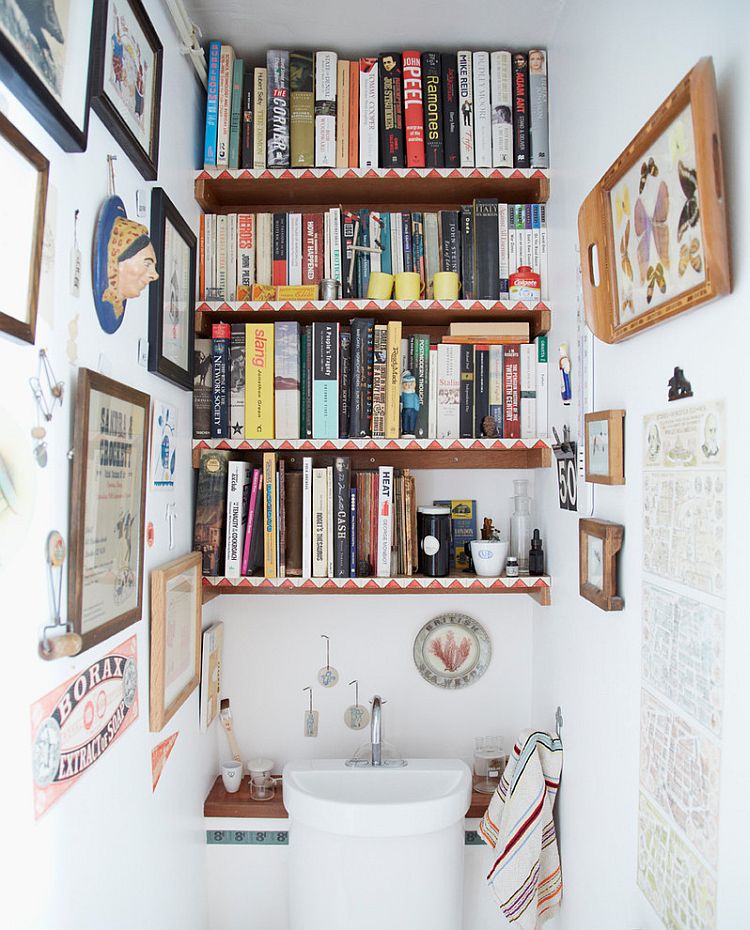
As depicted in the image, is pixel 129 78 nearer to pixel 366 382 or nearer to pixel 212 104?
pixel 212 104

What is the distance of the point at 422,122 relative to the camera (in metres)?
1.83

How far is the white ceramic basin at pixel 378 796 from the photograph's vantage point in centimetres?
161

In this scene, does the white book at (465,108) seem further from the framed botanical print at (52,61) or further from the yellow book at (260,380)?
the framed botanical print at (52,61)

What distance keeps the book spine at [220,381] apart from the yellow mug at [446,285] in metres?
0.57

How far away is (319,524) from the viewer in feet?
5.88

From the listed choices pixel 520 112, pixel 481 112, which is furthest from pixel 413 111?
pixel 520 112

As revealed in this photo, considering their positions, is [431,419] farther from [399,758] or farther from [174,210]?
[399,758]

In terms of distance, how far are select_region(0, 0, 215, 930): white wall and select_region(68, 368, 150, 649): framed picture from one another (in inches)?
0.9

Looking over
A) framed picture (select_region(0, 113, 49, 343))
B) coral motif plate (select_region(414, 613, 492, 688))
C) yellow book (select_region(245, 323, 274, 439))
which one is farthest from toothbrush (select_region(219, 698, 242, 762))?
framed picture (select_region(0, 113, 49, 343))

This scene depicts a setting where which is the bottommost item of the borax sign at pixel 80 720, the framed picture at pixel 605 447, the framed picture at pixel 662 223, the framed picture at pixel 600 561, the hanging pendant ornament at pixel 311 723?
the hanging pendant ornament at pixel 311 723

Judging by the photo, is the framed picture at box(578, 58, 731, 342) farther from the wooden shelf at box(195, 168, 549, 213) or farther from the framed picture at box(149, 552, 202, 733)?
the framed picture at box(149, 552, 202, 733)

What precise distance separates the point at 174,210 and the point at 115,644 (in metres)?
0.95

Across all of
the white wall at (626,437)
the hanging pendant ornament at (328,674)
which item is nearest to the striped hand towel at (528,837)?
the white wall at (626,437)

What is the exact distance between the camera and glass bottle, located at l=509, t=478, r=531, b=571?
1.92 m
